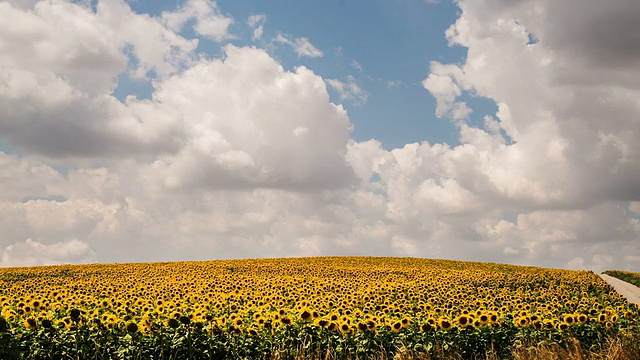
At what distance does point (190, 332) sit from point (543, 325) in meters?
7.49

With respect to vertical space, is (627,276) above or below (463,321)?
above

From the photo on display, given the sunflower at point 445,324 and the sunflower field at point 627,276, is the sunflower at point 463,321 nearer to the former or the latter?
the sunflower at point 445,324

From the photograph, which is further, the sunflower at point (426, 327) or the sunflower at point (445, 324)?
the sunflower at point (445, 324)

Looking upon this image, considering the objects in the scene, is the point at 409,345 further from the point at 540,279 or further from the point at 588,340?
the point at 540,279

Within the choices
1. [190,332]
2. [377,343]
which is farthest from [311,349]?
[190,332]

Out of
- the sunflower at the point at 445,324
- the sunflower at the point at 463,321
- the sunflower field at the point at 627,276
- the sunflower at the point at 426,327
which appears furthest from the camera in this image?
the sunflower field at the point at 627,276

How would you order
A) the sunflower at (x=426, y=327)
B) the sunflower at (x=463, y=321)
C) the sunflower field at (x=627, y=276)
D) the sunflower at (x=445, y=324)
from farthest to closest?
the sunflower field at (x=627, y=276)
the sunflower at (x=463, y=321)
the sunflower at (x=445, y=324)
the sunflower at (x=426, y=327)

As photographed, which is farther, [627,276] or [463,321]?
[627,276]

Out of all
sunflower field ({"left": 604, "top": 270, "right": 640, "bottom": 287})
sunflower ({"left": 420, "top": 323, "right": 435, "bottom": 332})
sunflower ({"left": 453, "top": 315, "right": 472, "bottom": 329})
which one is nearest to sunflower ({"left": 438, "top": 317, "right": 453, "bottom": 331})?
sunflower ({"left": 453, "top": 315, "right": 472, "bottom": 329})

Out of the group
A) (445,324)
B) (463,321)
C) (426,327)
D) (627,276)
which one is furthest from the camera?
(627,276)

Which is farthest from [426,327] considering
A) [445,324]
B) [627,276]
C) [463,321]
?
[627,276]

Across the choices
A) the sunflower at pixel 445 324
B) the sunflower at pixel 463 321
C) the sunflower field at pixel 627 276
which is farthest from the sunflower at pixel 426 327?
the sunflower field at pixel 627 276

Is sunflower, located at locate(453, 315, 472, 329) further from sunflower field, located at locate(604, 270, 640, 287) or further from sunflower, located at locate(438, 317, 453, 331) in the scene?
sunflower field, located at locate(604, 270, 640, 287)

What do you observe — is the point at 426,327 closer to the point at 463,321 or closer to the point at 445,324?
the point at 445,324
